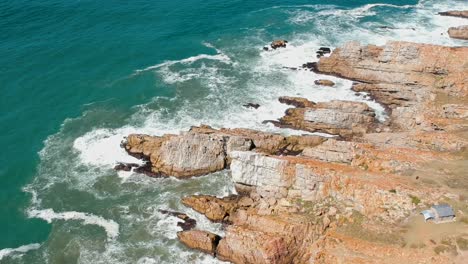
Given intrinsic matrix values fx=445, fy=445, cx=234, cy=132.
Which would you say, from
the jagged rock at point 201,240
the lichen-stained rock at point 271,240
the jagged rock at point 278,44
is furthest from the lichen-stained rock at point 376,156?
the jagged rock at point 278,44

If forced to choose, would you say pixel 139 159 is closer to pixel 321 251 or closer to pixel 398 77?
pixel 321 251

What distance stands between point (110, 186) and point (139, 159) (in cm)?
616

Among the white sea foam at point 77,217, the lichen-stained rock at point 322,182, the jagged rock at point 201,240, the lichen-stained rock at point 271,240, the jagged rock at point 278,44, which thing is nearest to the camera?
the lichen-stained rock at point 322,182

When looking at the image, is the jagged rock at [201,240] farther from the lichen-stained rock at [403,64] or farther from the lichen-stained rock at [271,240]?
the lichen-stained rock at [403,64]

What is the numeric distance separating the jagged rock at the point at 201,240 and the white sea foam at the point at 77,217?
9.59 meters

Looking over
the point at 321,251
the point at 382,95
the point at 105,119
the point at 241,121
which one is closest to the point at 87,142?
the point at 105,119

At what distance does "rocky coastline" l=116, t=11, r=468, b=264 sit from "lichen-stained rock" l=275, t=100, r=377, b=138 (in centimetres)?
15

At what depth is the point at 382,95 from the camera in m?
76.6

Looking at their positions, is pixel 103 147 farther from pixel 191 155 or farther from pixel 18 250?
pixel 18 250

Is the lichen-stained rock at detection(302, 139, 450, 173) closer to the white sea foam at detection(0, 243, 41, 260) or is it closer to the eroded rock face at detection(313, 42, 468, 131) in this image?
the eroded rock face at detection(313, 42, 468, 131)

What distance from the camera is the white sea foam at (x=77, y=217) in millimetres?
55906

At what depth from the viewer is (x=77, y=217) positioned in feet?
189

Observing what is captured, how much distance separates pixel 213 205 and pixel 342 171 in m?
16.3

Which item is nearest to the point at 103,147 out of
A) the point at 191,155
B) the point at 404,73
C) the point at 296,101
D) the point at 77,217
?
the point at 77,217
